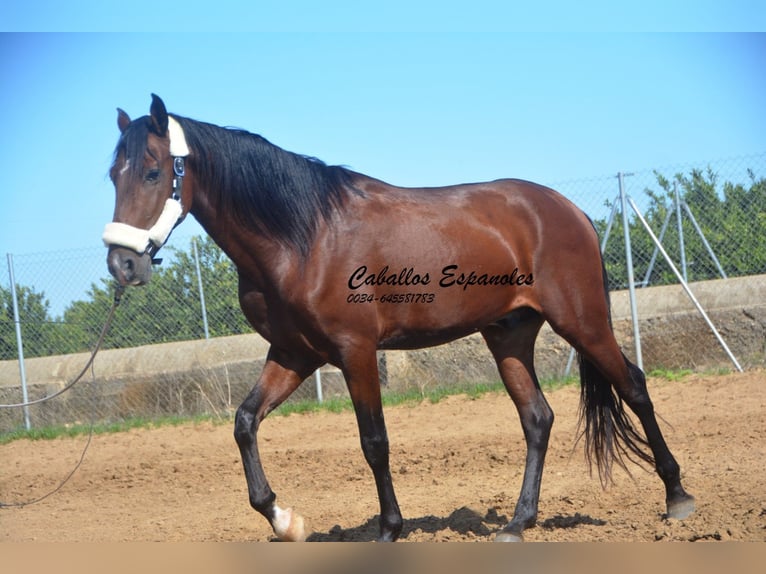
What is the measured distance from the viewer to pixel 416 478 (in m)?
6.29

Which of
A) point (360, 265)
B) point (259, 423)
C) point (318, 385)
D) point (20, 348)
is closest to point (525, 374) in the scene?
point (360, 265)

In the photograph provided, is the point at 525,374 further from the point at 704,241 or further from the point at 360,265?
the point at 704,241

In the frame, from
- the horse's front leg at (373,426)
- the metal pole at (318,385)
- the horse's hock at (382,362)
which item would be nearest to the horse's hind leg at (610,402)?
the horse's front leg at (373,426)

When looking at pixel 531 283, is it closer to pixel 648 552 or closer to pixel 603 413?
pixel 603 413

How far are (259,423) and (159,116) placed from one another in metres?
1.71

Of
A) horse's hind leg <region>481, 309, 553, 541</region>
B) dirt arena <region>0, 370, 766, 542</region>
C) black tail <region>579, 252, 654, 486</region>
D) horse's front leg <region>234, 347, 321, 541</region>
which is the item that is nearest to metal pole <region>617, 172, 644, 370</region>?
dirt arena <region>0, 370, 766, 542</region>

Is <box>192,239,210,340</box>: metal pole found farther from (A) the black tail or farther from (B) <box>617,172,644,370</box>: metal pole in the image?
(A) the black tail

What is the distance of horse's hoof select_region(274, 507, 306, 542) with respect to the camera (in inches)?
167

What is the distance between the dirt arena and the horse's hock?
0.75 m

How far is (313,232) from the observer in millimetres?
4168

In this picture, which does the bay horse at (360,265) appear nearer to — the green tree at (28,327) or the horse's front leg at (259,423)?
the horse's front leg at (259,423)

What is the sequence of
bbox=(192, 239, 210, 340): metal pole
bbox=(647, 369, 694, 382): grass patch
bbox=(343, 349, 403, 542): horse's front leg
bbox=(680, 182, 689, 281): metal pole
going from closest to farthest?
1. bbox=(343, 349, 403, 542): horse's front leg
2. bbox=(647, 369, 694, 382): grass patch
3. bbox=(680, 182, 689, 281): metal pole
4. bbox=(192, 239, 210, 340): metal pole

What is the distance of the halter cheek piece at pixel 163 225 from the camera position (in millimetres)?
3795

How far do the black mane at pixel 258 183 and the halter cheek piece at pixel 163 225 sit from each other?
10cm
